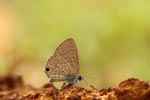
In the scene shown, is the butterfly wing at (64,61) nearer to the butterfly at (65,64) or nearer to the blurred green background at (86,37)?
the butterfly at (65,64)

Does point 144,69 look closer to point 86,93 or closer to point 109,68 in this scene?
point 109,68

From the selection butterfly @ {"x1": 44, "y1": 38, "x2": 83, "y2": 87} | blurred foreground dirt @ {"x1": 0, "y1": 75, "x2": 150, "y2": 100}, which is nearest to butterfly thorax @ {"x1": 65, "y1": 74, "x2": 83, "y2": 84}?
butterfly @ {"x1": 44, "y1": 38, "x2": 83, "y2": 87}

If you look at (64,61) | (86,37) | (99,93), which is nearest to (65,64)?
(64,61)

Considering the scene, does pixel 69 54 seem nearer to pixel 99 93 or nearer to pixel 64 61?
pixel 64 61

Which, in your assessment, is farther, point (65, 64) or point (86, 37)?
point (86, 37)

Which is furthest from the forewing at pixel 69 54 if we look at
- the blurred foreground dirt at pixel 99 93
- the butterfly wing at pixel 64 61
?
the blurred foreground dirt at pixel 99 93
